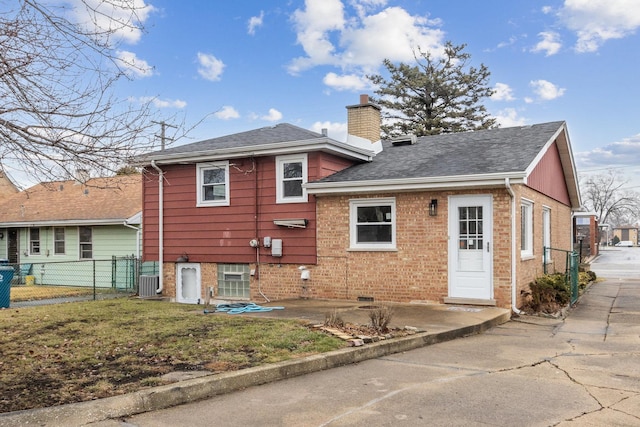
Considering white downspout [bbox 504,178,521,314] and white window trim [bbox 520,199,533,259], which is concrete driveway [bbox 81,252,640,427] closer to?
white downspout [bbox 504,178,521,314]

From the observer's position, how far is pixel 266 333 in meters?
8.23

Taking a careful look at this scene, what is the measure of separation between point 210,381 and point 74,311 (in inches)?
278

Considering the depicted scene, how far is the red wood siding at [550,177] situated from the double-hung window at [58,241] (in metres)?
18.4

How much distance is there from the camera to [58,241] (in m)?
22.6

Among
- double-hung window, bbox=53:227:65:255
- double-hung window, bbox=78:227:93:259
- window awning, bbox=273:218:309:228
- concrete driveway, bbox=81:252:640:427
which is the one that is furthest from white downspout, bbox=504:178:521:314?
double-hung window, bbox=53:227:65:255

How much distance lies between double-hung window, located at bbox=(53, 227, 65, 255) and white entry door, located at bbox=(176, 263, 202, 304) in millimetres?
9260

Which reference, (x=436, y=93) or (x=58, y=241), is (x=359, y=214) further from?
(x=436, y=93)

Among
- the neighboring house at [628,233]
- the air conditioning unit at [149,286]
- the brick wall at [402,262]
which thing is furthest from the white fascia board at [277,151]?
the neighboring house at [628,233]

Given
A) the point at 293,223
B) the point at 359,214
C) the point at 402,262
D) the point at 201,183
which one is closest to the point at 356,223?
the point at 359,214

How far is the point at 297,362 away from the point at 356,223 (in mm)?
7039

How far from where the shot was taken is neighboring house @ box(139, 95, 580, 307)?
11.7m

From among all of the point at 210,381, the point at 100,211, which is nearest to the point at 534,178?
the point at 210,381

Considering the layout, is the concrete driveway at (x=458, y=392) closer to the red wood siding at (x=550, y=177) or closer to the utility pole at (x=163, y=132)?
the utility pole at (x=163, y=132)

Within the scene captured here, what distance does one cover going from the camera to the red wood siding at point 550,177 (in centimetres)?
1365
